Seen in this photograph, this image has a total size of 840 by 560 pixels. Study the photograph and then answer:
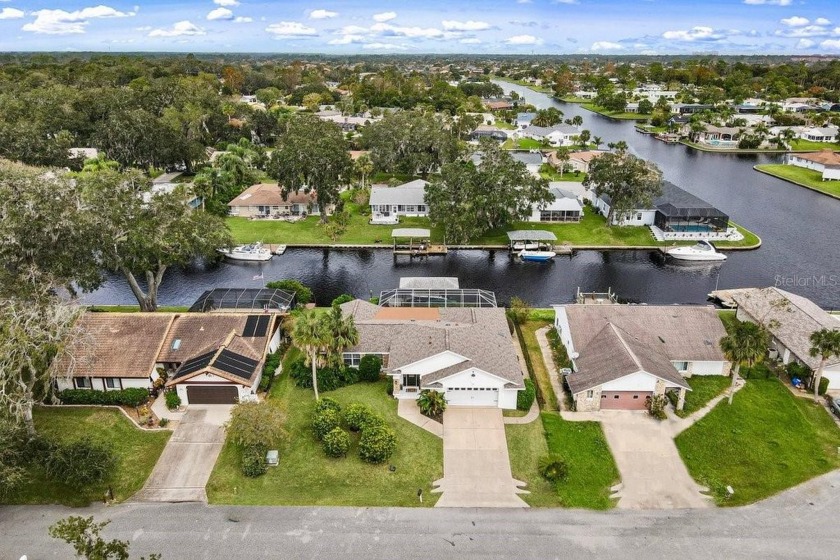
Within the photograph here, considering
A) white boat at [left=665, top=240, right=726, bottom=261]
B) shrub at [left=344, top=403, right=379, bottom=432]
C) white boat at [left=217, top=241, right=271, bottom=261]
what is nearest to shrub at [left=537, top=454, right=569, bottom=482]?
shrub at [left=344, top=403, right=379, bottom=432]

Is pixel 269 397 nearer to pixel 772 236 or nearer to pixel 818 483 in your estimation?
pixel 818 483

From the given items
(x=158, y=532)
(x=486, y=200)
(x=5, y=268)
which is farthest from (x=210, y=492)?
(x=486, y=200)

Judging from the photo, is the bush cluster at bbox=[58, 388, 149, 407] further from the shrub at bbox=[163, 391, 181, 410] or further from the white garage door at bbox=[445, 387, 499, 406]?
the white garage door at bbox=[445, 387, 499, 406]

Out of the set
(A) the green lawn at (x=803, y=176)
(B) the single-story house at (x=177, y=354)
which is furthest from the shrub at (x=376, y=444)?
(A) the green lawn at (x=803, y=176)

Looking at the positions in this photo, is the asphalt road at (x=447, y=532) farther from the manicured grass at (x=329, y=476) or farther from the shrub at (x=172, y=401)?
the shrub at (x=172, y=401)

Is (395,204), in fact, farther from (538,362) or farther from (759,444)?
(759,444)

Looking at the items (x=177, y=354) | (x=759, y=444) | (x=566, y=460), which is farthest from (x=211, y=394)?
(x=759, y=444)
